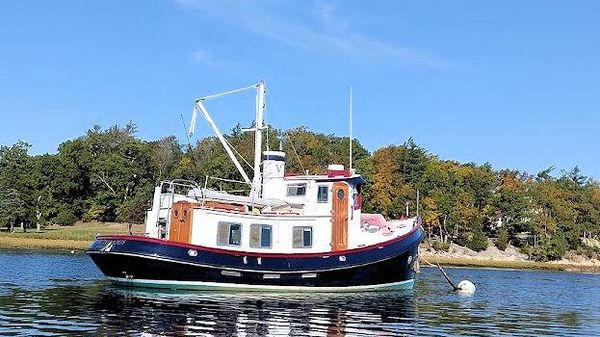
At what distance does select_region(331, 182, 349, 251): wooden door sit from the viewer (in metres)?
35.8

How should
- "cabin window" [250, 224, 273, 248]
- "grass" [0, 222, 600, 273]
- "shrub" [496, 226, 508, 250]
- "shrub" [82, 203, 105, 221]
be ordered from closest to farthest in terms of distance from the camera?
"cabin window" [250, 224, 273, 248], "grass" [0, 222, 600, 273], "shrub" [82, 203, 105, 221], "shrub" [496, 226, 508, 250]

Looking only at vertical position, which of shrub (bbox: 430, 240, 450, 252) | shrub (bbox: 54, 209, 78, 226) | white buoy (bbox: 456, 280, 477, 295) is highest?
shrub (bbox: 54, 209, 78, 226)

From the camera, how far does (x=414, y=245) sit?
128 ft

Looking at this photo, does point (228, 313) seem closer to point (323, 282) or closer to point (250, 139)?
point (323, 282)

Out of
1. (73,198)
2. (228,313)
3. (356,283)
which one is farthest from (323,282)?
(73,198)

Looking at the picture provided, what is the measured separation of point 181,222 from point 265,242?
4.04 meters

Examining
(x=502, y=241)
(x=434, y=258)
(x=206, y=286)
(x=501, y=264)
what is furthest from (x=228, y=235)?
(x=502, y=241)

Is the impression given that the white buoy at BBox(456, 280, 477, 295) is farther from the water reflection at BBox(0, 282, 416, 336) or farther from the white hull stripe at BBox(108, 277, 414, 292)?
the white hull stripe at BBox(108, 277, 414, 292)

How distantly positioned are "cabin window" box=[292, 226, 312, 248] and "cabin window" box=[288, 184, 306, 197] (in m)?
2.51

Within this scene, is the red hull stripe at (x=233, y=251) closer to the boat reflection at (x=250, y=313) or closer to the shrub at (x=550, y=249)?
the boat reflection at (x=250, y=313)

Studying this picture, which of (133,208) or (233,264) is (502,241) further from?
(233,264)

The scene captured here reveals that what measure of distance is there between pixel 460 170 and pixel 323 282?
9080cm

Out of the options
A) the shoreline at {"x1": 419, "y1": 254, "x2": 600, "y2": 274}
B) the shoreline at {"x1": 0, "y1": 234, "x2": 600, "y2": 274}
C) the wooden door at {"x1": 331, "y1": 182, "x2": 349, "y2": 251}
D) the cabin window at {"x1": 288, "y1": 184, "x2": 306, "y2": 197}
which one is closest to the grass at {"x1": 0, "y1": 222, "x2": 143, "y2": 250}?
the shoreline at {"x1": 0, "y1": 234, "x2": 600, "y2": 274}

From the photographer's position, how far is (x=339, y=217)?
119ft
